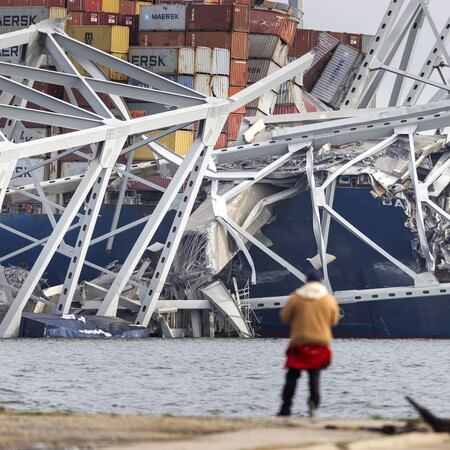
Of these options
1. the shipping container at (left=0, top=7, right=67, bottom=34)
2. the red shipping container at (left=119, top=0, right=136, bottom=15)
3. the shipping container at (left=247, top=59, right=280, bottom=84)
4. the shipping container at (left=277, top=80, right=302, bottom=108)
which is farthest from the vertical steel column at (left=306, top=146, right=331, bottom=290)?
the red shipping container at (left=119, top=0, right=136, bottom=15)

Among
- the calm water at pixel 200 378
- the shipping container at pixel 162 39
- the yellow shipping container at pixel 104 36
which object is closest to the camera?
the calm water at pixel 200 378

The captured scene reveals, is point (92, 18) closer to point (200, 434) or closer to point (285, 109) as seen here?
point (285, 109)

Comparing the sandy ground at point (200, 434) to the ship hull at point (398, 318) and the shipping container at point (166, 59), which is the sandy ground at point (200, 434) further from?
the shipping container at point (166, 59)

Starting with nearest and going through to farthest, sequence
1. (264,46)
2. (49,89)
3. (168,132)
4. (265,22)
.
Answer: (168,132) → (49,89) → (265,22) → (264,46)

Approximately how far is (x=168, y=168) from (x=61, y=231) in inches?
714

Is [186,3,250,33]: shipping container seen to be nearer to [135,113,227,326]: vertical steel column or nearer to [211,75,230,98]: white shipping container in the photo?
[211,75,230,98]: white shipping container

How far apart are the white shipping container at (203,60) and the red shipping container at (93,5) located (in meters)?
10.8

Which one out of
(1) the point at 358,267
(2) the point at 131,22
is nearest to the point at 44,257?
(1) the point at 358,267

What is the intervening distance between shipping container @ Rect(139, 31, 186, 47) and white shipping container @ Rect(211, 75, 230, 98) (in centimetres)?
325

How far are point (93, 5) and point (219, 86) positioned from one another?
12.3 meters

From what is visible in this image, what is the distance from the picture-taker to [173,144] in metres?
71.4

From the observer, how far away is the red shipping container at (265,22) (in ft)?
254

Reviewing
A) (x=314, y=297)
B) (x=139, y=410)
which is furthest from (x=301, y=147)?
(x=314, y=297)

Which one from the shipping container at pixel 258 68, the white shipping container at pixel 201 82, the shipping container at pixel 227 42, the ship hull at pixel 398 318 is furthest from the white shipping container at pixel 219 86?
the ship hull at pixel 398 318
